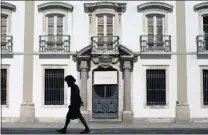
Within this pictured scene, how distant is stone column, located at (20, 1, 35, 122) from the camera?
22562mm

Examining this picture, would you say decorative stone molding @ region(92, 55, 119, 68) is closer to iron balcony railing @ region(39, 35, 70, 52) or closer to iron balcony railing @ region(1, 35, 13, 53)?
iron balcony railing @ region(39, 35, 70, 52)

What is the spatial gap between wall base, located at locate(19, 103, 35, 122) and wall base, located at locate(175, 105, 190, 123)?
27.0 feet

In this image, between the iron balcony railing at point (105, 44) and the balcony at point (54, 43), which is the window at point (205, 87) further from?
the balcony at point (54, 43)

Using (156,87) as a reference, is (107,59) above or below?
above

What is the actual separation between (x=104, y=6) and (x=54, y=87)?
18.2 ft

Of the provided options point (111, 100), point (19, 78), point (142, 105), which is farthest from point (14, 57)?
point (142, 105)

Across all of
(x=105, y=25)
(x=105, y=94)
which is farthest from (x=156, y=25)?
(x=105, y=94)

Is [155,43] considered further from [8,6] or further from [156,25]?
[8,6]

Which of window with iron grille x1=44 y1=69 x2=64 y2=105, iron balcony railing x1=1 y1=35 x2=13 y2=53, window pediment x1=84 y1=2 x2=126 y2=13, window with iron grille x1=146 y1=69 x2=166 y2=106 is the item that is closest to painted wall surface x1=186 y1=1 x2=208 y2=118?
window with iron grille x1=146 y1=69 x2=166 y2=106

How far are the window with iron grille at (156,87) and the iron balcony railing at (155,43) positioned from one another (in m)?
1.23

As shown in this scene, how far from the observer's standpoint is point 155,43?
2277 centimetres

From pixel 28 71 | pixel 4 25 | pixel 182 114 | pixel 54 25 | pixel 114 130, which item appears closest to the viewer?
pixel 114 130

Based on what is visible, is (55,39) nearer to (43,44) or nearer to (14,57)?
(43,44)

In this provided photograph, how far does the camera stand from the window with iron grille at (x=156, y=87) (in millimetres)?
22641
